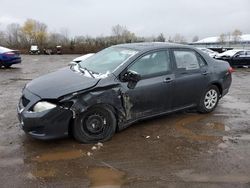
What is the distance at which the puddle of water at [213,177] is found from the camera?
4.43m

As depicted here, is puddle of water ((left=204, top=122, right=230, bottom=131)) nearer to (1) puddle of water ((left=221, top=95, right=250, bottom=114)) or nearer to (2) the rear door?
(2) the rear door

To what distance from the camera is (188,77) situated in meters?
6.96

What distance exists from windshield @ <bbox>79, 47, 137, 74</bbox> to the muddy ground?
1162 mm

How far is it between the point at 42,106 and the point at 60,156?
789 millimetres

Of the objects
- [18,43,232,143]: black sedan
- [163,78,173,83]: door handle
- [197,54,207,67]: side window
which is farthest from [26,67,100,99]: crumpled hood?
[197,54,207,67]: side window

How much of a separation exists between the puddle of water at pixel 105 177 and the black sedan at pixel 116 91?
3.38 feet

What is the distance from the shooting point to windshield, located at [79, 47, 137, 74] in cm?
626

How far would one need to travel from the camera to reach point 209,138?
6.06m

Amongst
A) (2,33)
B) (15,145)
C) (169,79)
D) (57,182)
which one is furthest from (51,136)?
(2,33)

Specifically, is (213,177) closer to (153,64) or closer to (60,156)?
(60,156)

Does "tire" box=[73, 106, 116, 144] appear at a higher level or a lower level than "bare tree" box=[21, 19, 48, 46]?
lower

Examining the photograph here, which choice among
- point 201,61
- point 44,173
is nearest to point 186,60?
point 201,61

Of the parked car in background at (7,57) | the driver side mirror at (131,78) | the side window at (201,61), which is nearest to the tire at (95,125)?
the driver side mirror at (131,78)

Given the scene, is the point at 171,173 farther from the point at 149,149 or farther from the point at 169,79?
the point at 169,79
